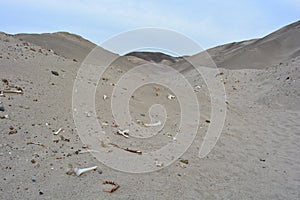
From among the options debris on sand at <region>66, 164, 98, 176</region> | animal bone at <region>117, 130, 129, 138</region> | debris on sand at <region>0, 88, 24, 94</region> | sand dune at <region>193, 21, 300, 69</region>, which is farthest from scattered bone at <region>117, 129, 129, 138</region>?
sand dune at <region>193, 21, 300, 69</region>

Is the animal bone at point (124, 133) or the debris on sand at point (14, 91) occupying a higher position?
the debris on sand at point (14, 91)

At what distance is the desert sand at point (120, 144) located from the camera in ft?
10.6

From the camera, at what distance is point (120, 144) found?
4.43m

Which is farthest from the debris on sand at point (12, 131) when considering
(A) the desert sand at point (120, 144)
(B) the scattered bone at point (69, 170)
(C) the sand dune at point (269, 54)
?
(C) the sand dune at point (269, 54)

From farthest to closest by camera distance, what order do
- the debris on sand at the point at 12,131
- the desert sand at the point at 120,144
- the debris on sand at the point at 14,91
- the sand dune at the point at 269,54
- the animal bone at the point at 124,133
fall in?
1. the sand dune at the point at 269,54
2. the debris on sand at the point at 14,91
3. the animal bone at the point at 124,133
4. the debris on sand at the point at 12,131
5. the desert sand at the point at 120,144

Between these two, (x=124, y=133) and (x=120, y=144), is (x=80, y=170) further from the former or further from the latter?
(x=124, y=133)

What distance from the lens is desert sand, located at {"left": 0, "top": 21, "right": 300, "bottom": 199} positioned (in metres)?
3.24

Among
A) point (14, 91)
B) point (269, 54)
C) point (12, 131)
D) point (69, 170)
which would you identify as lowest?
point (69, 170)

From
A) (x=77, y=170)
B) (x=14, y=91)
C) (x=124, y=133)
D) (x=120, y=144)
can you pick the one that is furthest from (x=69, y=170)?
(x=14, y=91)

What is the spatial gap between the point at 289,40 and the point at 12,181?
22434 mm

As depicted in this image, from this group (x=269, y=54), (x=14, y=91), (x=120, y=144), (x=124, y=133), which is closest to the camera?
(x=120, y=144)

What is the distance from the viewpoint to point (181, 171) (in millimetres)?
3826

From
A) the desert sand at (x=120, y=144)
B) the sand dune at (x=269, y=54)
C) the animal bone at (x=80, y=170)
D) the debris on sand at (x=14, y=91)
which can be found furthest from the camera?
the sand dune at (x=269, y=54)

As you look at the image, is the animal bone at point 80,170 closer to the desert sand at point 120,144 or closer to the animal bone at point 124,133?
the desert sand at point 120,144
